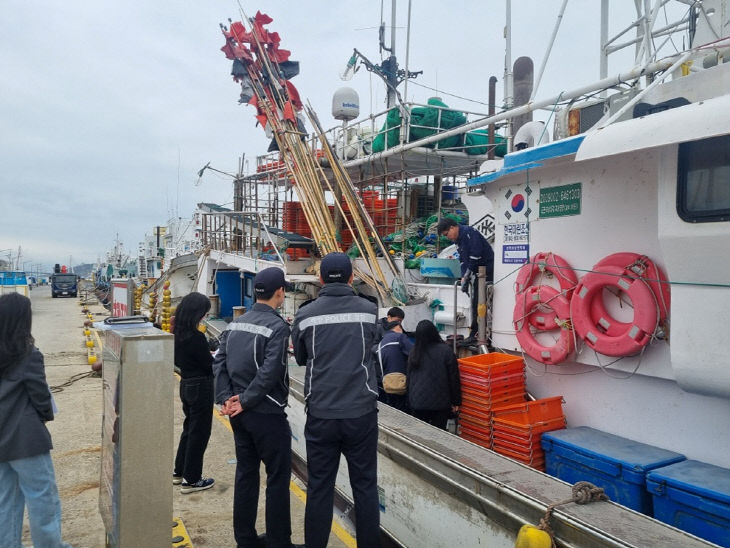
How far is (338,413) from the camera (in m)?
3.07

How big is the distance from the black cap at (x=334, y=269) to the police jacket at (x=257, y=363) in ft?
1.34

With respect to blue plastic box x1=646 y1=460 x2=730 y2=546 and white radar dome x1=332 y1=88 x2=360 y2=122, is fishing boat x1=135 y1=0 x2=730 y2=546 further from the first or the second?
white radar dome x1=332 y1=88 x2=360 y2=122

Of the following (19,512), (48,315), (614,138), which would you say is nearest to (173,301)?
(48,315)

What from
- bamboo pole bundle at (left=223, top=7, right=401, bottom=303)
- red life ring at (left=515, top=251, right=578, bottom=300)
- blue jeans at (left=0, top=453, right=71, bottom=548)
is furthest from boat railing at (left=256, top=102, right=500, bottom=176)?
blue jeans at (left=0, top=453, right=71, bottom=548)

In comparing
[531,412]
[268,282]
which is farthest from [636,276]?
[268,282]

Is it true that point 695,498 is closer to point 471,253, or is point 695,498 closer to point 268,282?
point 268,282

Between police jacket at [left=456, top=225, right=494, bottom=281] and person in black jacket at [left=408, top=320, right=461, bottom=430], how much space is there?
1402 millimetres

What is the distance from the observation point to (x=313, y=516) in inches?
123

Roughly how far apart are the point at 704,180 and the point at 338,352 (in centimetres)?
258

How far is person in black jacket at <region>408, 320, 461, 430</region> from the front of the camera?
16.7 feet

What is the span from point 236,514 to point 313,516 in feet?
2.15

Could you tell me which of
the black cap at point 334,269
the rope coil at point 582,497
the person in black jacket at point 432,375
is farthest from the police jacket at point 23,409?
the person in black jacket at point 432,375

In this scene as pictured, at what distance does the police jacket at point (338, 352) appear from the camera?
309 centimetres

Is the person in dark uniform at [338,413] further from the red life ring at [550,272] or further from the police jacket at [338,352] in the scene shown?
the red life ring at [550,272]
